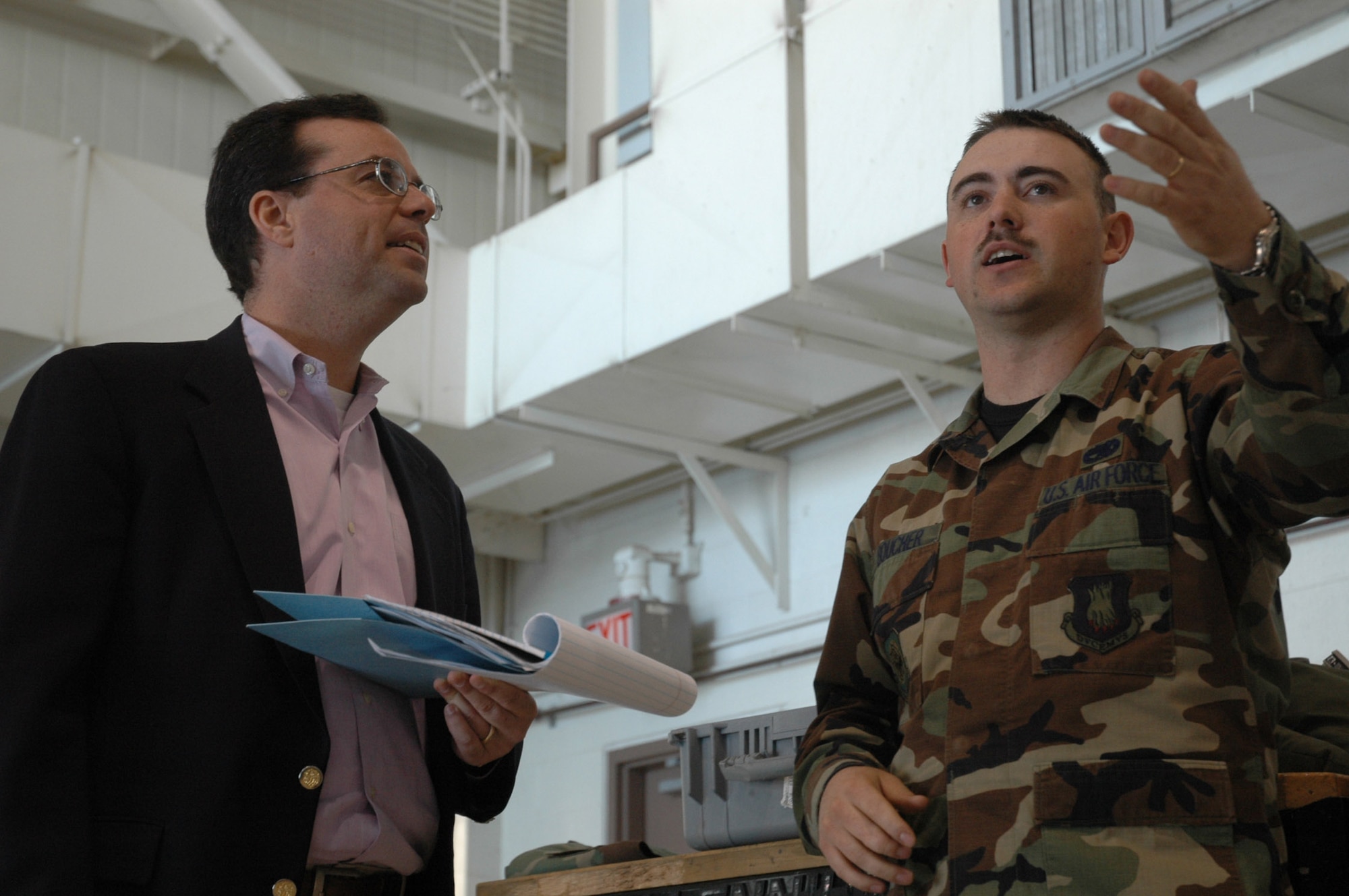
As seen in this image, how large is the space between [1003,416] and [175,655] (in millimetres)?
955

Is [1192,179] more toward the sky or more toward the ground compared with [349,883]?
more toward the sky

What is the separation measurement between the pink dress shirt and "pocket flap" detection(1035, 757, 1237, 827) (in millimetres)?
719

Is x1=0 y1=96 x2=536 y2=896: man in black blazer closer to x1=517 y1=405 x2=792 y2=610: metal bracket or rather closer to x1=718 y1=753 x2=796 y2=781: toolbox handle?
x1=718 y1=753 x2=796 y2=781: toolbox handle

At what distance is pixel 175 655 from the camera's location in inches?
61.0

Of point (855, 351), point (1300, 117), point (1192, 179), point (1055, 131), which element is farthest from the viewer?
point (855, 351)

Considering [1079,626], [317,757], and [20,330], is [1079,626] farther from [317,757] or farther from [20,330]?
[20,330]

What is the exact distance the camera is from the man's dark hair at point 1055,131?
179cm

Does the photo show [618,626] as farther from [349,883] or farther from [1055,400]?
[1055,400]

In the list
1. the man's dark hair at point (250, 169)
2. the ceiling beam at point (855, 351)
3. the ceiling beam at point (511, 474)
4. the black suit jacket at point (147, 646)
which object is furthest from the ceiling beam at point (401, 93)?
the black suit jacket at point (147, 646)

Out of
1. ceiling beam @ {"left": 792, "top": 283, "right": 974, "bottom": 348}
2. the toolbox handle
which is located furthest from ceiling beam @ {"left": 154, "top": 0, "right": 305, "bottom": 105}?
the toolbox handle

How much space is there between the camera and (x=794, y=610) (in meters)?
6.32

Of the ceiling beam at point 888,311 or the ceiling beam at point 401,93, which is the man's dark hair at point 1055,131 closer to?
the ceiling beam at point 888,311

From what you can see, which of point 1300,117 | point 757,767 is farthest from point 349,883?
point 1300,117

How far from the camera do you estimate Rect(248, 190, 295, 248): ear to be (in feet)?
6.41
